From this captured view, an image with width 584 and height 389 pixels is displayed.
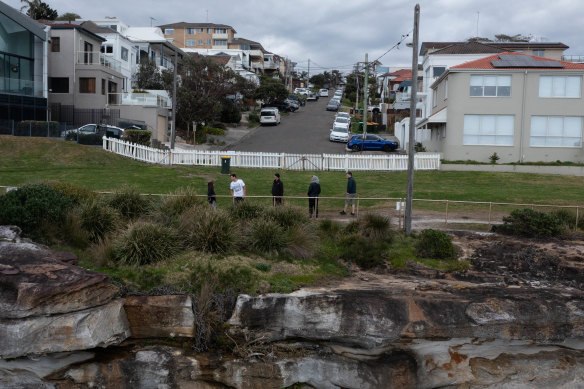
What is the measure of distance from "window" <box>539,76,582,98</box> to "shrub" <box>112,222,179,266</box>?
27816mm

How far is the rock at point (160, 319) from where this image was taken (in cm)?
1187

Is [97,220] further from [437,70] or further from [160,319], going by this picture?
[437,70]

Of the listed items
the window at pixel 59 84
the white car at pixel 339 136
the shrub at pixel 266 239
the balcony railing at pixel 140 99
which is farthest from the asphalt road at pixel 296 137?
the shrub at pixel 266 239

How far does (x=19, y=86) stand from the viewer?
Result: 121 ft

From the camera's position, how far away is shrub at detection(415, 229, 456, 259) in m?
15.6

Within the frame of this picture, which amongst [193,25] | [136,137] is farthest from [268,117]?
[193,25]

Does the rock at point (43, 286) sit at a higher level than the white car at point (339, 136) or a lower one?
lower

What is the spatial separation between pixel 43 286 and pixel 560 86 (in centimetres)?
3219

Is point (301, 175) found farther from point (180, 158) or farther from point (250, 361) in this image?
point (250, 361)

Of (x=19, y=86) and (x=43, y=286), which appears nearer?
(x=43, y=286)

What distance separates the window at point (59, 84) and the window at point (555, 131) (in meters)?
33.7

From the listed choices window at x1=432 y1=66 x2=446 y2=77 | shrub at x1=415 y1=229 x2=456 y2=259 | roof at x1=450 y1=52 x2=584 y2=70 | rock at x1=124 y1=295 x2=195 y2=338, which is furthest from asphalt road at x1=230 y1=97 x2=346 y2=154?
rock at x1=124 y1=295 x2=195 y2=338

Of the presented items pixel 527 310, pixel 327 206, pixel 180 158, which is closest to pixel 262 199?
pixel 327 206

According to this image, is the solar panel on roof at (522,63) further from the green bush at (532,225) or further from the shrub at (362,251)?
the shrub at (362,251)
